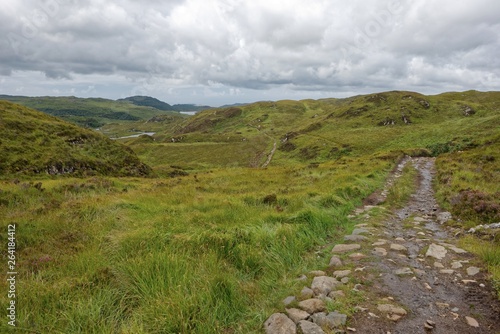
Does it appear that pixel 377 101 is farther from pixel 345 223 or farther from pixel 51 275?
pixel 51 275

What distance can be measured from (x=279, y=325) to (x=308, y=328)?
479mm

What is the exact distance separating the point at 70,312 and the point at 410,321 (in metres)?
5.78

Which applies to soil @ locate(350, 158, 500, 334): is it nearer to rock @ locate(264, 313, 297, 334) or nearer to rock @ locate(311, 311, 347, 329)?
rock @ locate(311, 311, 347, 329)

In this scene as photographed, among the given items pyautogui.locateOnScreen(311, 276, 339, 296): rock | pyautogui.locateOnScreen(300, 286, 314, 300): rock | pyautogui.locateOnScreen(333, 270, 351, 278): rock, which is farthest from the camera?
pyautogui.locateOnScreen(333, 270, 351, 278): rock

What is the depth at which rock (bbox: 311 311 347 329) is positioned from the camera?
4840 mm

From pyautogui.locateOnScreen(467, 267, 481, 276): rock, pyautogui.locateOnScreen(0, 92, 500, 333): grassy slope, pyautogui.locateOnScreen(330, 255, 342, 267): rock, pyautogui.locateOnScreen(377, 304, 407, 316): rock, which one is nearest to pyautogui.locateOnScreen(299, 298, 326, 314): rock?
pyautogui.locateOnScreen(0, 92, 500, 333): grassy slope

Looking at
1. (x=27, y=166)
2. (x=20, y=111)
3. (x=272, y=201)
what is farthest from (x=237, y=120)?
(x=272, y=201)

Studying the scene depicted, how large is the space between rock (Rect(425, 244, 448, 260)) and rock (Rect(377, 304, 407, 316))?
3.26 metres

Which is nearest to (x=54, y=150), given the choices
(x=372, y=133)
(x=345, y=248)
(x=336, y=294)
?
(x=345, y=248)

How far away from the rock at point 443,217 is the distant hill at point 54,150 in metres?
36.8

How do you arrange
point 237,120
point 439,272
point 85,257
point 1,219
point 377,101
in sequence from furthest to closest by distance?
point 237,120 < point 377,101 < point 1,219 < point 439,272 < point 85,257

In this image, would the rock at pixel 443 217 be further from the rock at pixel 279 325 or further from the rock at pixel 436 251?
the rock at pixel 279 325

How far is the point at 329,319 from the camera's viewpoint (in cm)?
496

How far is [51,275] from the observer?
586cm
